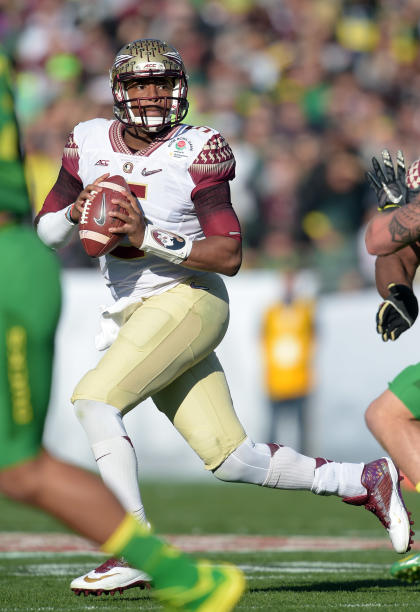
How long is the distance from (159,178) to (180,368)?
0.74m

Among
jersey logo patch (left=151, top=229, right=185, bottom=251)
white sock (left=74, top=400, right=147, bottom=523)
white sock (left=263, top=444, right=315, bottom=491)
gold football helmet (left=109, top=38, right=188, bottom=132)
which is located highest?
gold football helmet (left=109, top=38, right=188, bottom=132)

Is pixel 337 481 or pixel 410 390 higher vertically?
pixel 410 390

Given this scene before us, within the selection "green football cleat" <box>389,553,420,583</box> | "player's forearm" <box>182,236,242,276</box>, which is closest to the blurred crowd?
"player's forearm" <box>182,236,242,276</box>

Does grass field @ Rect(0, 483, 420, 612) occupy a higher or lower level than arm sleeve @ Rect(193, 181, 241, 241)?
lower

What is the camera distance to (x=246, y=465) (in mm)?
4359

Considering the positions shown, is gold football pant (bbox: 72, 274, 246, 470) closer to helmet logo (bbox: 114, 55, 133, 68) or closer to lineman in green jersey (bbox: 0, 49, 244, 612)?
helmet logo (bbox: 114, 55, 133, 68)

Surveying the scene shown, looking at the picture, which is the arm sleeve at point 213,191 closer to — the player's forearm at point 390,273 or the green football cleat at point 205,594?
the player's forearm at point 390,273

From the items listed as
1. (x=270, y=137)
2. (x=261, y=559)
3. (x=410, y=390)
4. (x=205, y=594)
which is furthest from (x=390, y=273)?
(x=270, y=137)

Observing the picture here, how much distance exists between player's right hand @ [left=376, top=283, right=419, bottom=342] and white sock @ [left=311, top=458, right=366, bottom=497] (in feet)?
1.79

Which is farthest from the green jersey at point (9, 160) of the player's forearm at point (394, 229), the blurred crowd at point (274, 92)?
the blurred crowd at point (274, 92)

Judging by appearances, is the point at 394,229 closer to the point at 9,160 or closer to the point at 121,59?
the point at 121,59

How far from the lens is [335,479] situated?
443 cm

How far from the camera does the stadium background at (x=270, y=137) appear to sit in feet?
32.7

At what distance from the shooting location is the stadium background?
9969 mm
